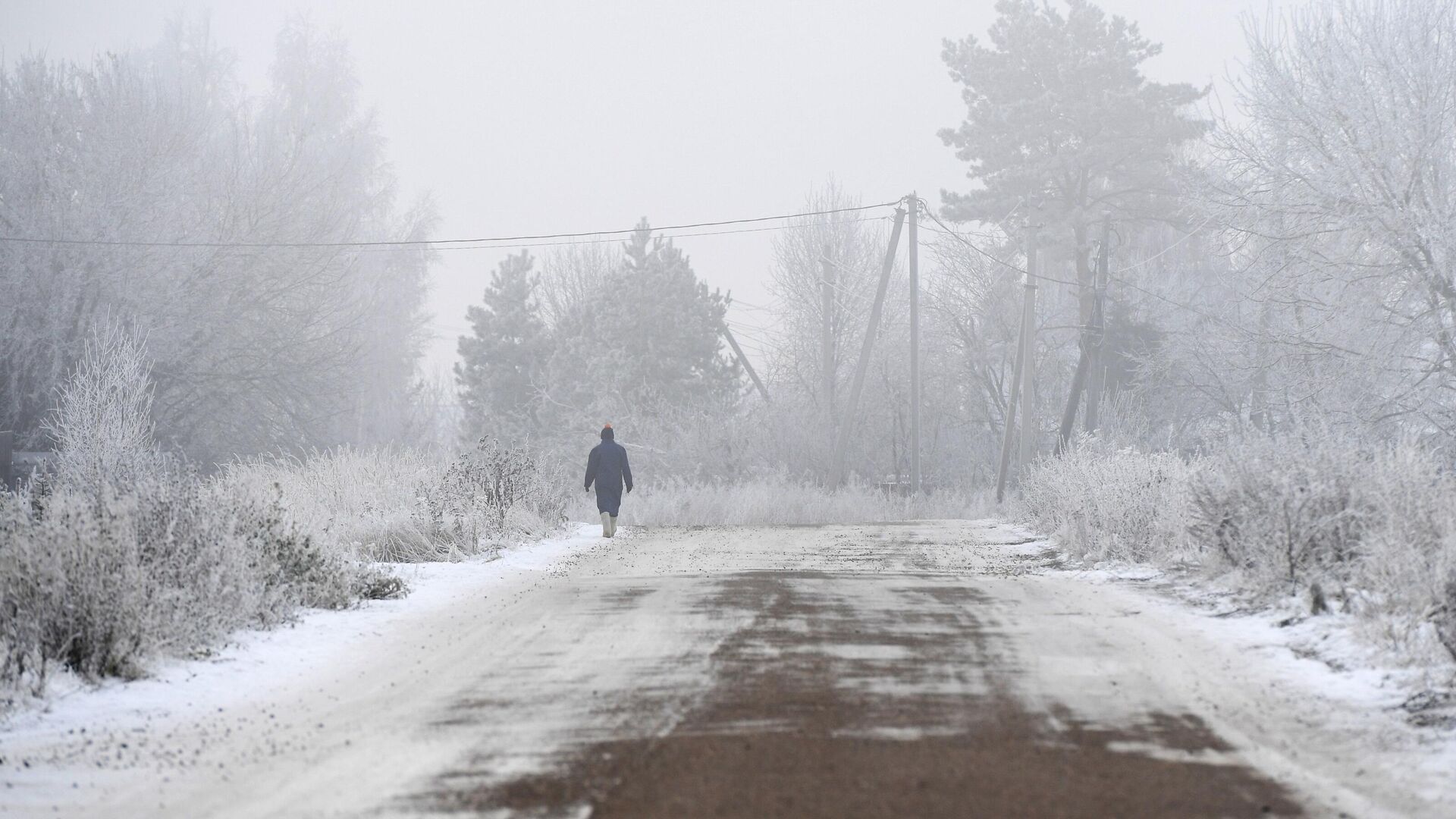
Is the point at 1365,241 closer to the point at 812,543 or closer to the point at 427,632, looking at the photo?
the point at 812,543

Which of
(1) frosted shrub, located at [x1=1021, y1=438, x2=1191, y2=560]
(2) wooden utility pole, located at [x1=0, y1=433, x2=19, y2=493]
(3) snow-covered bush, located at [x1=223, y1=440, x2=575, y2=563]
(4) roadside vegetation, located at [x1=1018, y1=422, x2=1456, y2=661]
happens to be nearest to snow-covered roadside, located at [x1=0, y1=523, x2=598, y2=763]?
(3) snow-covered bush, located at [x1=223, y1=440, x2=575, y2=563]

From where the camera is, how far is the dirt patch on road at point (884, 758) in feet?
17.8

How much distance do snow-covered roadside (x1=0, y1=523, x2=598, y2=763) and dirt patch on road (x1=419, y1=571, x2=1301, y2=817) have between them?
8.85 ft

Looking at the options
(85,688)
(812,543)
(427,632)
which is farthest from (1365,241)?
(85,688)

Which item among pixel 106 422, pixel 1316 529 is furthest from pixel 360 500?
pixel 1316 529

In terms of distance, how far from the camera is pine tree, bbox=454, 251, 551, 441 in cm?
6116

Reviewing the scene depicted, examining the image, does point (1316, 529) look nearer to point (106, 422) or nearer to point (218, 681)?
point (218, 681)

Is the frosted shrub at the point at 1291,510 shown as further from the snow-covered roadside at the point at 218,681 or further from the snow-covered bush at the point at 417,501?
the snow-covered bush at the point at 417,501

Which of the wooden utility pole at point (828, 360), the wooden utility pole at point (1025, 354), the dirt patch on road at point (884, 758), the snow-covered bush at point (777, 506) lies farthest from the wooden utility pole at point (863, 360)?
the dirt patch on road at point (884, 758)

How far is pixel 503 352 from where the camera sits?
61562mm

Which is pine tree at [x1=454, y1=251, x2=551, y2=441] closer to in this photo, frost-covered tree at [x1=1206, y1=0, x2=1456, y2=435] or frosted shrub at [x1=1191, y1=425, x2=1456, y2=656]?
frost-covered tree at [x1=1206, y1=0, x2=1456, y2=435]

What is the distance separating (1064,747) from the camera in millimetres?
6391

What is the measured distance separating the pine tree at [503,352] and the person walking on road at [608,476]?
38.1m

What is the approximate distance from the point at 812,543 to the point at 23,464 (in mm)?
20095
